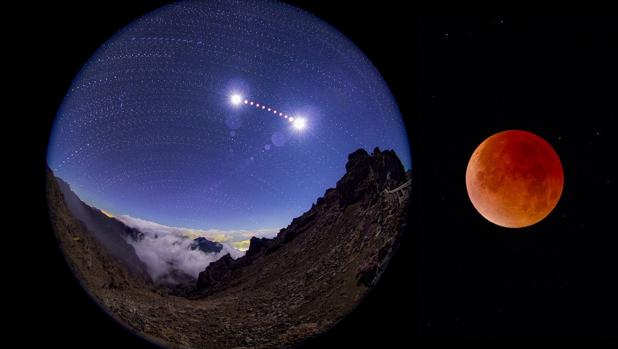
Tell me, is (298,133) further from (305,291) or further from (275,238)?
(305,291)

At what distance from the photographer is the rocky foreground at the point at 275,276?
11.5m

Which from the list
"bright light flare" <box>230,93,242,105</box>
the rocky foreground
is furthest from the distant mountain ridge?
"bright light flare" <box>230,93,242,105</box>

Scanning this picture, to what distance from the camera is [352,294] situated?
40.1 feet

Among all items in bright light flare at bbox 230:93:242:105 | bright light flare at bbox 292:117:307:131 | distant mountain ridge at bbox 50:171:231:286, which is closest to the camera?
distant mountain ridge at bbox 50:171:231:286

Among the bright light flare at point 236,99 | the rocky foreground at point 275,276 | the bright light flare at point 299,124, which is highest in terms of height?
the bright light flare at point 236,99

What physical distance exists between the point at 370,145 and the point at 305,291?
15.0 ft

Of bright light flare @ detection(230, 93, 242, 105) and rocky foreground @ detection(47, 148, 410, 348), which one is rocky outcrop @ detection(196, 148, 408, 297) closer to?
rocky foreground @ detection(47, 148, 410, 348)

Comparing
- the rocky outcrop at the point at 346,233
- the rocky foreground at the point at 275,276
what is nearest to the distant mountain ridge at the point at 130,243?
the rocky foreground at the point at 275,276

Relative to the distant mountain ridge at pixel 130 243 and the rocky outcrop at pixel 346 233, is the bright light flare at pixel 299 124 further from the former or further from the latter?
the distant mountain ridge at pixel 130 243

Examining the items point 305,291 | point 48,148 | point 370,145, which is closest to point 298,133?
point 370,145

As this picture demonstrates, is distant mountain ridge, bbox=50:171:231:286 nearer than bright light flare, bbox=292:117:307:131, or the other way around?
distant mountain ridge, bbox=50:171:231:286

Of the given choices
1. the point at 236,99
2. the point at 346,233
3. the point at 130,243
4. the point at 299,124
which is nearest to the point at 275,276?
the point at 346,233

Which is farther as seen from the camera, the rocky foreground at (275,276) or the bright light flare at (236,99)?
the rocky foreground at (275,276)

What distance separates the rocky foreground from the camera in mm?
11469
